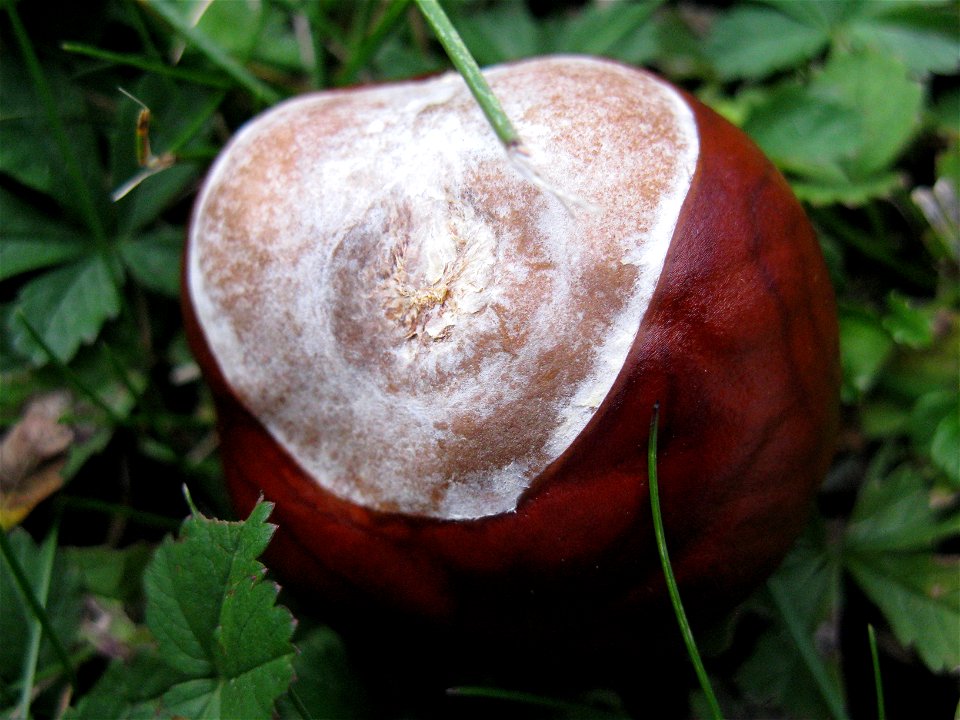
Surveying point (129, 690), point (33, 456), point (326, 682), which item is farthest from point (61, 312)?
point (326, 682)

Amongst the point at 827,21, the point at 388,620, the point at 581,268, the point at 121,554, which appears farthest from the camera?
the point at 827,21

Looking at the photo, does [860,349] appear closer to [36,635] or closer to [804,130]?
[804,130]

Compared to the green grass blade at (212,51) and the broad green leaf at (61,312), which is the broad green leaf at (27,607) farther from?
the green grass blade at (212,51)

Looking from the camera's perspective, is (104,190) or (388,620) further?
(104,190)

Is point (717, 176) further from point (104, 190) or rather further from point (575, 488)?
point (104, 190)

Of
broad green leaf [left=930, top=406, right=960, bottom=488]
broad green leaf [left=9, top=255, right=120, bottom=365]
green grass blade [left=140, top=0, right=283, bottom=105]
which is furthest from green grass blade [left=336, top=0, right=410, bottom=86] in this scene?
broad green leaf [left=930, top=406, right=960, bottom=488]

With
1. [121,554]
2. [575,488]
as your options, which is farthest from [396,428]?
[121,554]

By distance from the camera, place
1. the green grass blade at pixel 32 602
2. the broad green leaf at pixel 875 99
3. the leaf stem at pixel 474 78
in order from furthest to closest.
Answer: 1. the broad green leaf at pixel 875 99
2. the green grass blade at pixel 32 602
3. the leaf stem at pixel 474 78

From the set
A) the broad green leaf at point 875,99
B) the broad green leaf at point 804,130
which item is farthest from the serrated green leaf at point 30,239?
the broad green leaf at point 875,99
